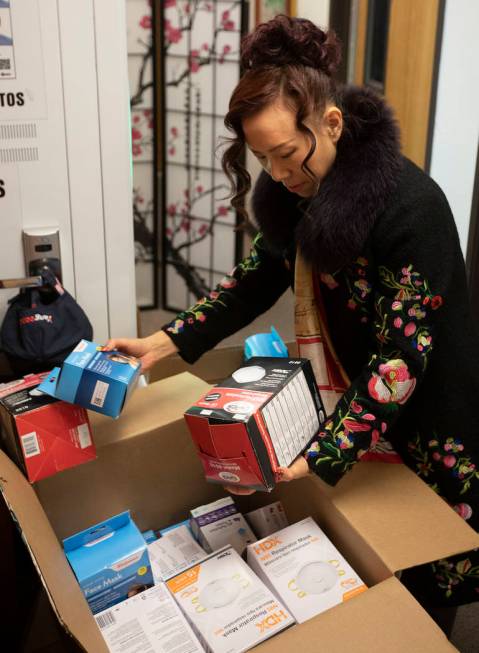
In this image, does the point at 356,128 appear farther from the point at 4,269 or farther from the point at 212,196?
the point at 212,196

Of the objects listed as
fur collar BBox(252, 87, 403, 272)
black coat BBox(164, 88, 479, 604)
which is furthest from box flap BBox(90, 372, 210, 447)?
fur collar BBox(252, 87, 403, 272)

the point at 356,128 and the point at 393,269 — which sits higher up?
the point at 356,128

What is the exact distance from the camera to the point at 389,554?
1.08m

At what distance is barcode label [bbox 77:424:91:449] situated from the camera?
1.25 m

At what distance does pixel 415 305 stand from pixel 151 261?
297 centimetres

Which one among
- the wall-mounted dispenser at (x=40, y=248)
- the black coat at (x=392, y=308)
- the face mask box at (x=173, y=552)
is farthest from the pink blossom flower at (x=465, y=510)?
the wall-mounted dispenser at (x=40, y=248)

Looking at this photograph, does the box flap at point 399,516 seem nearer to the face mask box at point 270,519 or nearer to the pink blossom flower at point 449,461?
the pink blossom flower at point 449,461

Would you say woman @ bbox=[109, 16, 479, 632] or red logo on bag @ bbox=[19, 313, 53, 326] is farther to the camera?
red logo on bag @ bbox=[19, 313, 53, 326]

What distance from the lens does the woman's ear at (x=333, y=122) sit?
1.12 m

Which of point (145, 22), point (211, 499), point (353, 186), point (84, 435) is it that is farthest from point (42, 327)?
point (145, 22)

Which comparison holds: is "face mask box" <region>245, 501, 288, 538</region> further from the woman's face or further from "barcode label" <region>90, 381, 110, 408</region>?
the woman's face

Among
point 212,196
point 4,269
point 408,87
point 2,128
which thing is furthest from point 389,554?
point 212,196

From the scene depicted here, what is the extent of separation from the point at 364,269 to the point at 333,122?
0.26 metres

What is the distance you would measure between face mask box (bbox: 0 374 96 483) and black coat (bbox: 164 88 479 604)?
1.44 feet
